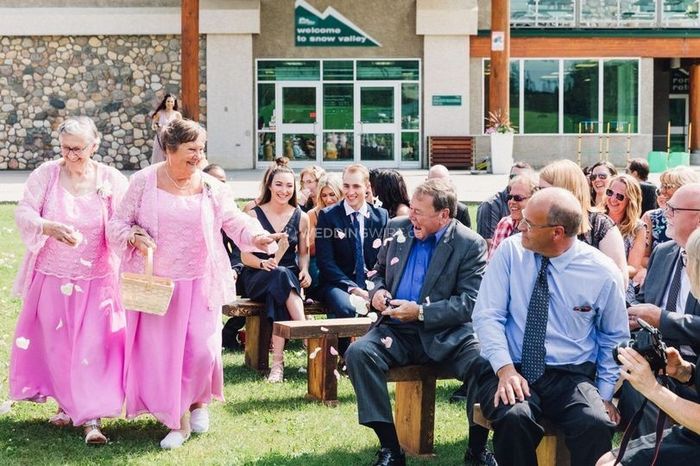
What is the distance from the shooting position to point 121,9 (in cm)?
2962

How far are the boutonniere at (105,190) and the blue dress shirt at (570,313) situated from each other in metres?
2.53

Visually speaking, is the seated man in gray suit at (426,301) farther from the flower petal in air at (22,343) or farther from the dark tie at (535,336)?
the flower petal in air at (22,343)

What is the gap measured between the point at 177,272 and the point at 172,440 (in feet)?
3.16

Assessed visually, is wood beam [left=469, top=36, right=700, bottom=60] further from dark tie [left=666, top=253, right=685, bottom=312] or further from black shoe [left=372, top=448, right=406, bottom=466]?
black shoe [left=372, top=448, right=406, bottom=466]

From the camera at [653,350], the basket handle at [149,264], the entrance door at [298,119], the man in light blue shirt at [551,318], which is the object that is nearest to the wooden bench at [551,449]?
the man in light blue shirt at [551,318]

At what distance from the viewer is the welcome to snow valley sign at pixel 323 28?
1179 inches

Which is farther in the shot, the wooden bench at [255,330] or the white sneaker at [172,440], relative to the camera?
the wooden bench at [255,330]

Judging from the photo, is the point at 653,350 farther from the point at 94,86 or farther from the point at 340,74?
the point at 94,86

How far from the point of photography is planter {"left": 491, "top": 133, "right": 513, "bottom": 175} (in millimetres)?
27031

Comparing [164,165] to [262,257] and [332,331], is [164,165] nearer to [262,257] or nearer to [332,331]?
[332,331]

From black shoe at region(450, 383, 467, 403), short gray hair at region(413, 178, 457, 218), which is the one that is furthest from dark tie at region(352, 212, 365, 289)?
short gray hair at region(413, 178, 457, 218)

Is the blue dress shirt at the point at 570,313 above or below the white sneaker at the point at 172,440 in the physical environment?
above

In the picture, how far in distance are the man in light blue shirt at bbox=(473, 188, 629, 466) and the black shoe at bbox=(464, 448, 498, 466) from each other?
0.72 meters

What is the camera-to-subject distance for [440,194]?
6.42 m
